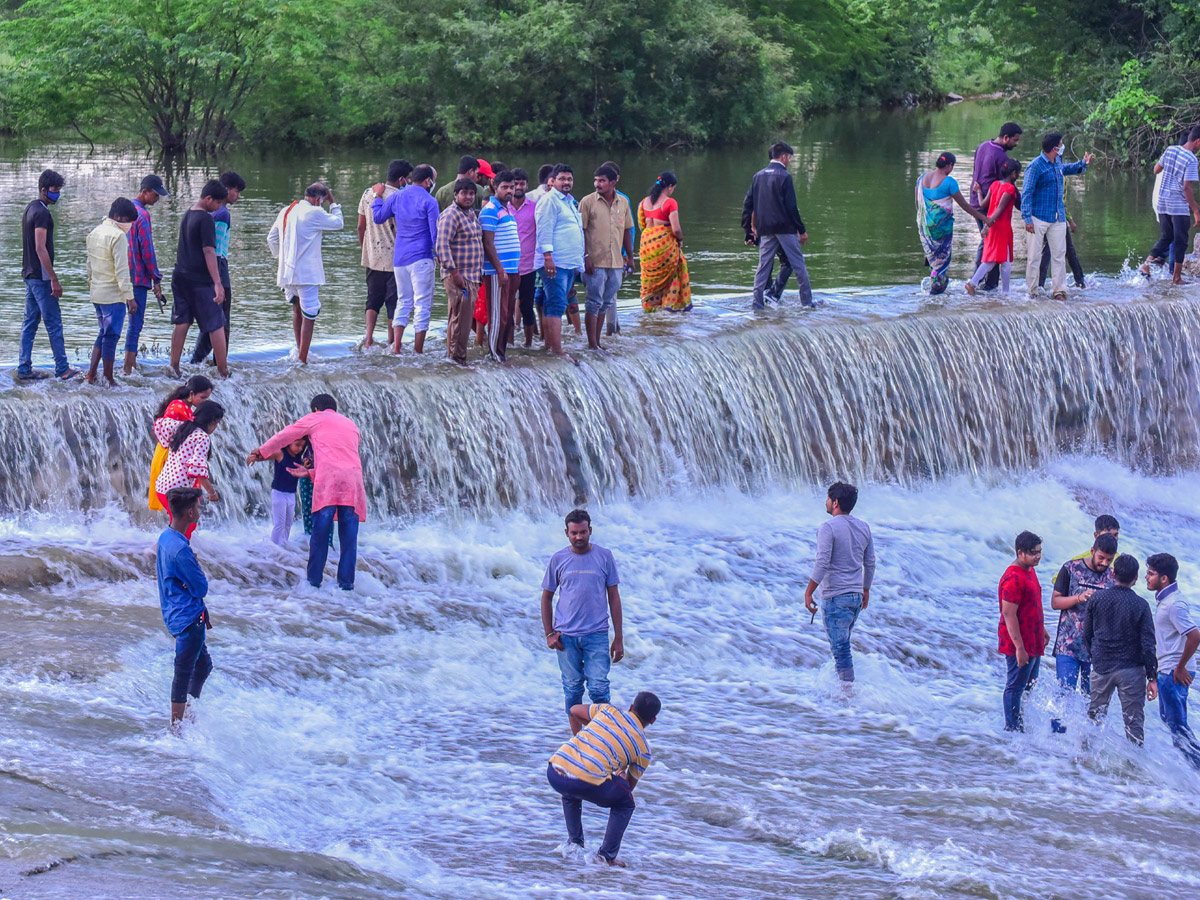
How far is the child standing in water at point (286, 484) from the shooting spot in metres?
10.1

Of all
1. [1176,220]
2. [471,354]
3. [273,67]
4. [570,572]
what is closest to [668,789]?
[570,572]

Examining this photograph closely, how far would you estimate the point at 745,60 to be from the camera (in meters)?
43.0

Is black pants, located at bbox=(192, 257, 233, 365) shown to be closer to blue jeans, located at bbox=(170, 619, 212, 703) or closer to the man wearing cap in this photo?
the man wearing cap

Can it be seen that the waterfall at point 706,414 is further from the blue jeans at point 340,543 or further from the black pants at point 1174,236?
the blue jeans at point 340,543

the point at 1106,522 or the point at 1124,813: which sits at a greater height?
the point at 1106,522

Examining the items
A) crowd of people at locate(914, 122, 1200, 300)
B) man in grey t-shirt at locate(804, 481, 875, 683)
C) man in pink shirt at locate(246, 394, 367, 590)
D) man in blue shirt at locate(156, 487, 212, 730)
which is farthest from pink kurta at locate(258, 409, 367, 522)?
crowd of people at locate(914, 122, 1200, 300)

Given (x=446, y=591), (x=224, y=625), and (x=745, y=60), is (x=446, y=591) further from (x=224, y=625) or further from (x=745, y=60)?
(x=745, y=60)

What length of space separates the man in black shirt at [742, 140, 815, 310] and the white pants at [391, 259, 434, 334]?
334 cm

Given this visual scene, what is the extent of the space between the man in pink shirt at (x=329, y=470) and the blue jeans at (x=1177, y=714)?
201 inches

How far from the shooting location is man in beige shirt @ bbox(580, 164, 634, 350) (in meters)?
13.1

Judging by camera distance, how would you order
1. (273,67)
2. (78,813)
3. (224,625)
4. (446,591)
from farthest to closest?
(273,67) → (446,591) → (224,625) → (78,813)

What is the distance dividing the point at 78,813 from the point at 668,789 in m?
2.97

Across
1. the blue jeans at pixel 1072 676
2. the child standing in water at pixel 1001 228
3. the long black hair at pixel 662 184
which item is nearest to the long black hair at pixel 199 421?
the blue jeans at pixel 1072 676

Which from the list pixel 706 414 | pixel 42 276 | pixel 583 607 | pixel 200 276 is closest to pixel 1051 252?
pixel 706 414
